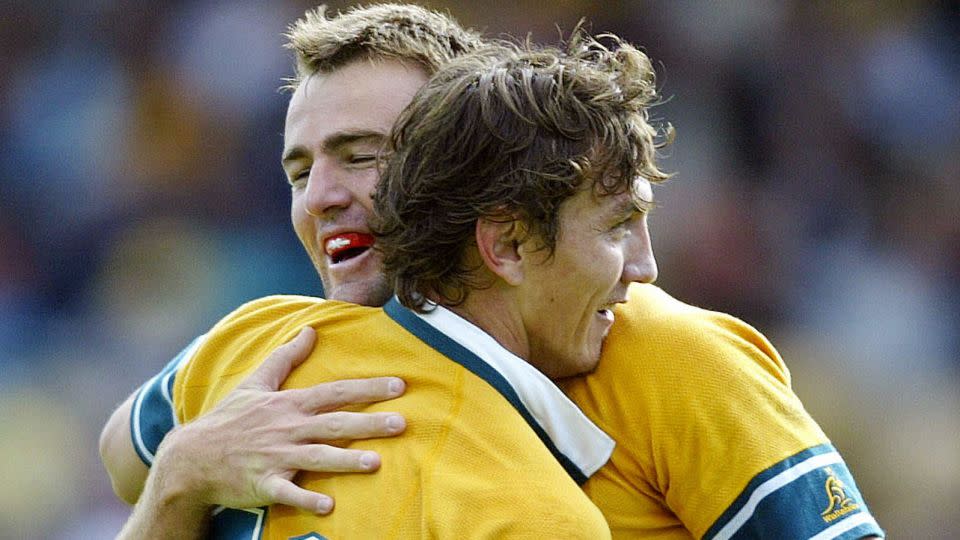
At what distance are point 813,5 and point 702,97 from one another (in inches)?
24.8

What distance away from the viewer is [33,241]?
5.09 metres

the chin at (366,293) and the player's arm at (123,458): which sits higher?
the chin at (366,293)

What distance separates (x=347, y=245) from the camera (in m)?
2.36

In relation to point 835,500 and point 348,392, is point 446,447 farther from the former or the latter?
point 835,500

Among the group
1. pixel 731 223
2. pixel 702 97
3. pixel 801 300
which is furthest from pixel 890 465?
pixel 702 97

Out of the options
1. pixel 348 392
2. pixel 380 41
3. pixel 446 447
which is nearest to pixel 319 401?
pixel 348 392

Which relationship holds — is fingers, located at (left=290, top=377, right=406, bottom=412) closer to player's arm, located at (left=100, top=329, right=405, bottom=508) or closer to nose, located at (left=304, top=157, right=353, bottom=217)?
player's arm, located at (left=100, top=329, right=405, bottom=508)

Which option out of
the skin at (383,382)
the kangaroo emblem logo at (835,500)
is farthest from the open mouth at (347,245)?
the kangaroo emblem logo at (835,500)

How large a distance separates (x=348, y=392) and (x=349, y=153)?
0.72 metres

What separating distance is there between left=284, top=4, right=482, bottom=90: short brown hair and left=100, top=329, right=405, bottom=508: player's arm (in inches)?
29.1

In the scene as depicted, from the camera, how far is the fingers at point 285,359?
6.06 ft

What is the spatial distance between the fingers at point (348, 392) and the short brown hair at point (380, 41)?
814 mm

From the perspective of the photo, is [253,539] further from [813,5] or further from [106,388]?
[813,5]

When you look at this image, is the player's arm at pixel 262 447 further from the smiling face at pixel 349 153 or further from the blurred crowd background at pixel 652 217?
the blurred crowd background at pixel 652 217
